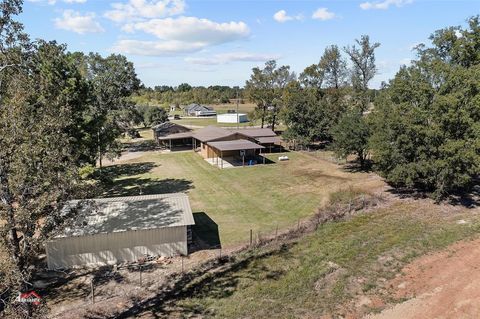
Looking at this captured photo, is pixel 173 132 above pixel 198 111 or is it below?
below

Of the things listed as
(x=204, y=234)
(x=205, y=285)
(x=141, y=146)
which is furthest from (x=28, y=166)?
(x=141, y=146)

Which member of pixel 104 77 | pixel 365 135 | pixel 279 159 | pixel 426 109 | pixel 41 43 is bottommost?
pixel 279 159

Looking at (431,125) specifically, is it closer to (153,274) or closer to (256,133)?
(153,274)

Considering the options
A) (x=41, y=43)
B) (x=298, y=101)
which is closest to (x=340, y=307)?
(x=41, y=43)

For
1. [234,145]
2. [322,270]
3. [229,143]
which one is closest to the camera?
[322,270]

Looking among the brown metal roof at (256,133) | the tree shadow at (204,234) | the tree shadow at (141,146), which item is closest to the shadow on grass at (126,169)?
the tree shadow at (141,146)

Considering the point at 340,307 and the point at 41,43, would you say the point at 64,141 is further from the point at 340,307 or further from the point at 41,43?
the point at 340,307

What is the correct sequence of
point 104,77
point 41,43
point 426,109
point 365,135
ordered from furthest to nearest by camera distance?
point 104,77 → point 365,135 → point 426,109 → point 41,43
